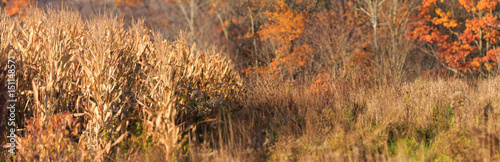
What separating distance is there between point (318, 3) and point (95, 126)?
18.2 metres

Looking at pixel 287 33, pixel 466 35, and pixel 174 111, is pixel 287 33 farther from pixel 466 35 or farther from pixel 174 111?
pixel 174 111

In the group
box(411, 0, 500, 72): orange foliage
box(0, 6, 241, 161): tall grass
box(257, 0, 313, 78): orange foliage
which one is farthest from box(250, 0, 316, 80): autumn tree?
box(0, 6, 241, 161): tall grass

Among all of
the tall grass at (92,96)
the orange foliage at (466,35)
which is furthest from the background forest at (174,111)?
the orange foliage at (466,35)

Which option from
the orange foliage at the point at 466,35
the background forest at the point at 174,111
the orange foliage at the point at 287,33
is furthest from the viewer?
the orange foliage at the point at 287,33

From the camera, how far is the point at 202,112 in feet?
20.8

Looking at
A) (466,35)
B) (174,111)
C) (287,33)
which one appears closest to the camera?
(174,111)

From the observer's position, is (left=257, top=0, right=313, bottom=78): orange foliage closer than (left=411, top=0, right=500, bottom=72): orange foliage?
No

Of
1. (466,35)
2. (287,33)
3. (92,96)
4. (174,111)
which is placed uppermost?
(287,33)

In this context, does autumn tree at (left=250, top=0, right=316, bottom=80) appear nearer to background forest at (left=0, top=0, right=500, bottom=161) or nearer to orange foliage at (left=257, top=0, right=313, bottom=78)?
orange foliage at (left=257, top=0, right=313, bottom=78)

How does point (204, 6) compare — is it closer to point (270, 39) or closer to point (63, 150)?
point (270, 39)

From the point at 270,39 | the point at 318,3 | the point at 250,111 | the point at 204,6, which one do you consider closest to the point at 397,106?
the point at 250,111

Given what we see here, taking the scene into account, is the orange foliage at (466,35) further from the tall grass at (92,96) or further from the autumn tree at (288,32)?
the tall grass at (92,96)

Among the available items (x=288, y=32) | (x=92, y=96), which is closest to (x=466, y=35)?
(x=288, y=32)

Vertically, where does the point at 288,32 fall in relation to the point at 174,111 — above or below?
above
